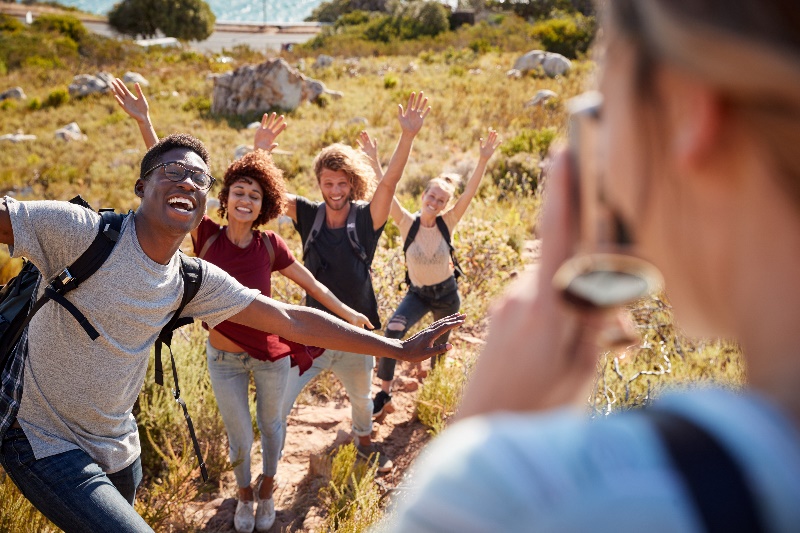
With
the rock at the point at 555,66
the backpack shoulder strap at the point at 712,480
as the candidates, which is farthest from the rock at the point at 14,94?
the backpack shoulder strap at the point at 712,480

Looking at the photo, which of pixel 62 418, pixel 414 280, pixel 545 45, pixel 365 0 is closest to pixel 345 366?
pixel 414 280

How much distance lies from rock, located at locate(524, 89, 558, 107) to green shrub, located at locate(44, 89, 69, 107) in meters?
13.9

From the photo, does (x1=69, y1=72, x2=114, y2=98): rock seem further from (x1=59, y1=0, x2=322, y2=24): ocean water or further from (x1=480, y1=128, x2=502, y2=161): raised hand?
(x1=59, y1=0, x2=322, y2=24): ocean water

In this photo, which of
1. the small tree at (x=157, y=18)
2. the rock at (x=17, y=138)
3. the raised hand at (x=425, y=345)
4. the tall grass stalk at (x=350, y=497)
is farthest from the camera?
the small tree at (x=157, y=18)

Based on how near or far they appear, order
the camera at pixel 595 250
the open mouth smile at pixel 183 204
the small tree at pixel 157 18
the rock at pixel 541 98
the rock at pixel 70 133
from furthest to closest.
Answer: the small tree at pixel 157 18, the rock at pixel 541 98, the rock at pixel 70 133, the open mouth smile at pixel 183 204, the camera at pixel 595 250

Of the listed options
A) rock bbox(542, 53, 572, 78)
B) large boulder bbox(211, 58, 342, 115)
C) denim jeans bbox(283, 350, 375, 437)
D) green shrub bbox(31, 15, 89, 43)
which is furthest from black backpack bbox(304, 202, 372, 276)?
green shrub bbox(31, 15, 89, 43)

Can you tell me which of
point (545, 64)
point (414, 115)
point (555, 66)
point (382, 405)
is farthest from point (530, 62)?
point (382, 405)

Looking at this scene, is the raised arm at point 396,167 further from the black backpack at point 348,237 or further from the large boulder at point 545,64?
the large boulder at point 545,64

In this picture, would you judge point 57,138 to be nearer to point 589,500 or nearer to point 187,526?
point 187,526

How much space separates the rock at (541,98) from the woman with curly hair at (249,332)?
14428mm

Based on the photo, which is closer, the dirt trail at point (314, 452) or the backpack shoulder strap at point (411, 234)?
the dirt trail at point (314, 452)

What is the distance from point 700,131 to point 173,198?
257 cm

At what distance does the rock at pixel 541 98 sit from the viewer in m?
17.3

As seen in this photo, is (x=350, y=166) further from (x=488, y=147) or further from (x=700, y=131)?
(x=700, y=131)
